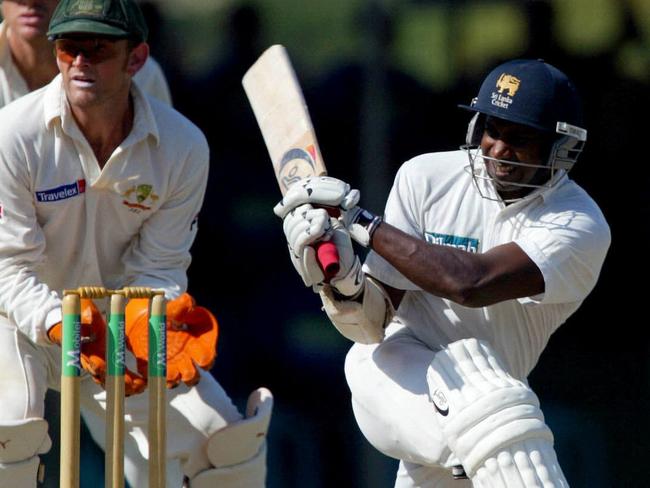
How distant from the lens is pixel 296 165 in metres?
4.41

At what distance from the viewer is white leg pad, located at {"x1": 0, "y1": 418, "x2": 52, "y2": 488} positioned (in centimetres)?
443

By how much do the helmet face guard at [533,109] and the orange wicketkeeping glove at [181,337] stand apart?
32.1 inches

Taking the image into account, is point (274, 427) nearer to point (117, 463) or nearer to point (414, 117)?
point (414, 117)

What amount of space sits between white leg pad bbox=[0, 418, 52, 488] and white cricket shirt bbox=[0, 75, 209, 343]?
0.74ft

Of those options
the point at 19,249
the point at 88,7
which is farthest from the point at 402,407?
the point at 88,7

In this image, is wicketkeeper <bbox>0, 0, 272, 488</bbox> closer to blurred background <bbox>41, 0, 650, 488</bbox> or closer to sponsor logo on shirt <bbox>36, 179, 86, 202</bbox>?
sponsor logo on shirt <bbox>36, 179, 86, 202</bbox>

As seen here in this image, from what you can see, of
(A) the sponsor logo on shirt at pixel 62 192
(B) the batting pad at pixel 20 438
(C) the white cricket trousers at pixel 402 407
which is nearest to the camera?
(C) the white cricket trousers at pixel 402 407

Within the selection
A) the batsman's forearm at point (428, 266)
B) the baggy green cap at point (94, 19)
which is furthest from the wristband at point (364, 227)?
the baggy green cap at point (94, 19)

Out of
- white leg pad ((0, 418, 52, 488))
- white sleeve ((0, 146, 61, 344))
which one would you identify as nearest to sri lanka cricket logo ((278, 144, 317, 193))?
white sleeve ((0, 146, 61, 344))

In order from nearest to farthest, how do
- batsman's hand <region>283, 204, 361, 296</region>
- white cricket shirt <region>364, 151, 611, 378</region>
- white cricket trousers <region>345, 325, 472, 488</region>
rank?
batsman's hand <region>283, 204, 361, 296</region> < white cricket trousers <region>345, 325, 472, 488</region> < white cricket shirt <region>364, 151, 611, 378</region>

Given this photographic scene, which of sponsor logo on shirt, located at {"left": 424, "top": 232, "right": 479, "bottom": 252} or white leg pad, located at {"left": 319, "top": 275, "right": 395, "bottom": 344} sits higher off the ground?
sponsor logo on shirt, located at {"left": 424, "top": 232, "right": 479, "bottom": 252}

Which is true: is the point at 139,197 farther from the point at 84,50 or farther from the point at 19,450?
the point at 19,450

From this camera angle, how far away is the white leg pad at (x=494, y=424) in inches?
151

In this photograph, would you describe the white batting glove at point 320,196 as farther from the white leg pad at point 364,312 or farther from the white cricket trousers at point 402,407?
the white cricket trousers at point 402,407
